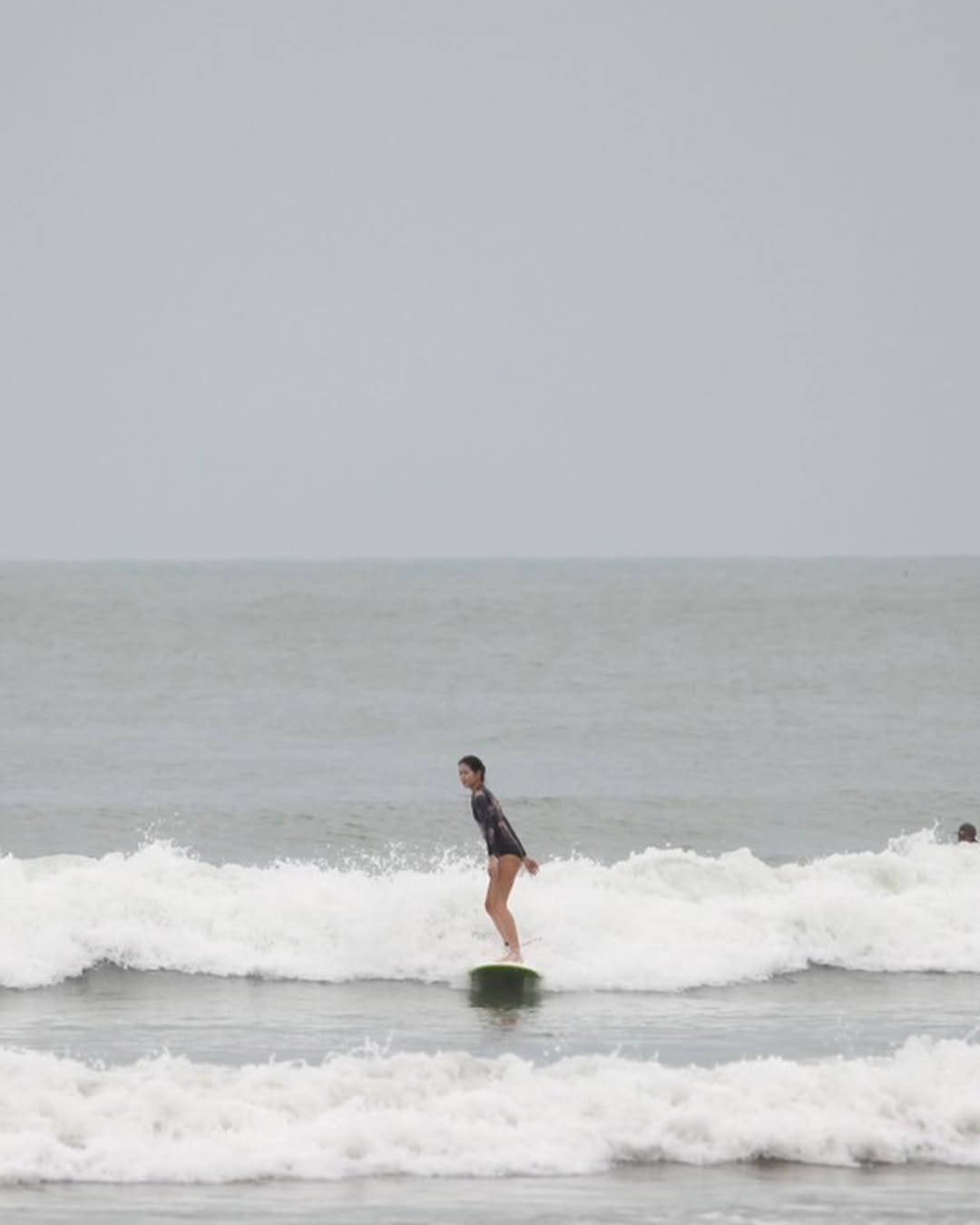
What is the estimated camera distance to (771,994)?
16922 mm

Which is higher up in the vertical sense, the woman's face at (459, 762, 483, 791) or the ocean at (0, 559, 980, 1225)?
the woman's face at (459, 762, 483, 791)

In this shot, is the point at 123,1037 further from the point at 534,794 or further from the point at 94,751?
the point at 94,751

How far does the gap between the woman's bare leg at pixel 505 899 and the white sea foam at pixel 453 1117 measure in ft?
13.2

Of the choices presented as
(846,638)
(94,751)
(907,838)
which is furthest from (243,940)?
(846,638)

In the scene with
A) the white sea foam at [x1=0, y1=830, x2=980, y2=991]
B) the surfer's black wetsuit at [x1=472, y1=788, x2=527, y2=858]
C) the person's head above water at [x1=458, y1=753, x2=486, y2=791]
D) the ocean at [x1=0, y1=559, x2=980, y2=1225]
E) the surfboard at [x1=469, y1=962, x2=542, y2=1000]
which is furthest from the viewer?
the white sea foam at [x1=0, y1=830, x2=980, y2=991]

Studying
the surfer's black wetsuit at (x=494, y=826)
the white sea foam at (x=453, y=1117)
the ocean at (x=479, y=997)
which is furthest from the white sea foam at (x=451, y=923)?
the white sea foam at (x=453, y=1117)

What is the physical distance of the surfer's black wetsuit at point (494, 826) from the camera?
16922 mm

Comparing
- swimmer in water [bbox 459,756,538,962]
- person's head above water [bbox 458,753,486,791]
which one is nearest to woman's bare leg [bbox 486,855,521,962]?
swimmer in water [bbox 459,756,538,962]

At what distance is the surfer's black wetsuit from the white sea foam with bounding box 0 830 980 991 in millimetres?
968

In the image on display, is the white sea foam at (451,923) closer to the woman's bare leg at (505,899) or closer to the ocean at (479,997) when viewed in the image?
the ocean at (479,997)

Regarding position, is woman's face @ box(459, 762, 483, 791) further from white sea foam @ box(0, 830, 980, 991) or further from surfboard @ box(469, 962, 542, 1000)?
white sea foam @ box(0, 830, 980, 991)

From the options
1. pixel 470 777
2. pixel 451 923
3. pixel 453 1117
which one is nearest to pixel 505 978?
pixel 451 923

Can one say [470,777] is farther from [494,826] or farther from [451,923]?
[451,923]

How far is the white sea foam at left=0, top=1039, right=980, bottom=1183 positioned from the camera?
11.5 metres
